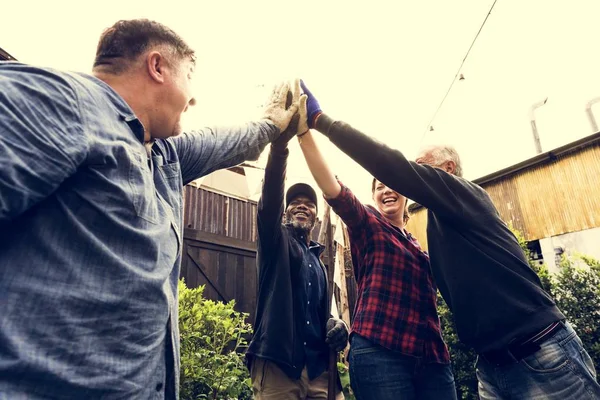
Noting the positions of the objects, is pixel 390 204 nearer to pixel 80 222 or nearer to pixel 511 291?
pixel 511 291

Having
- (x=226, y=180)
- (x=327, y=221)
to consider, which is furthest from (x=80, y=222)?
(x=226, y=180)

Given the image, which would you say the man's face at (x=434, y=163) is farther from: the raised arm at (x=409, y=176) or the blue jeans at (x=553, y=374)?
the blue jeans at (x=553, y=374)

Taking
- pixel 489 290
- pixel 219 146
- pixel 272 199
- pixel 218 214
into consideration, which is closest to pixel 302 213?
pixel 272 199

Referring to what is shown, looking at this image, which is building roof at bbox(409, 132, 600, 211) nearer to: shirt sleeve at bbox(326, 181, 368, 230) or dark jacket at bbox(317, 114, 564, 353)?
dark jacket at bbox(317, 114, 564, 353)

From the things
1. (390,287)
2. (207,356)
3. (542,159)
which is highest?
(542,159)

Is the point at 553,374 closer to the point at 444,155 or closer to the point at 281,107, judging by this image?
the point at 444,155

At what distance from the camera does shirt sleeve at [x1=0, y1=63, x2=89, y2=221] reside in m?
0.84

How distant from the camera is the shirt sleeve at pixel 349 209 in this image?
250 centimetres

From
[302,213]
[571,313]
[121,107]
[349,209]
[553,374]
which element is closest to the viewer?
[121,107]

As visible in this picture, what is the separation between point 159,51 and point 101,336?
103cm

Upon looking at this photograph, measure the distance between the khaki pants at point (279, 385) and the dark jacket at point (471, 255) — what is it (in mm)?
1092

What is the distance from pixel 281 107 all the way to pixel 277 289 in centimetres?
125

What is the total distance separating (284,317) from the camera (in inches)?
101

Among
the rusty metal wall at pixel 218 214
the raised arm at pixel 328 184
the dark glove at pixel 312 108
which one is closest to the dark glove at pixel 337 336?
the raised arm at pixel 328 184
